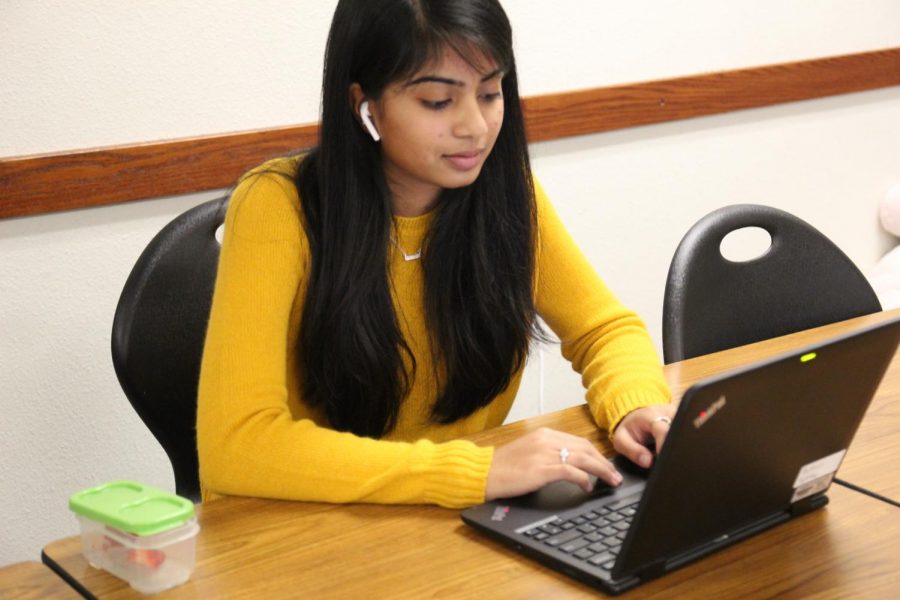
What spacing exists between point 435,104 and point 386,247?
20cm

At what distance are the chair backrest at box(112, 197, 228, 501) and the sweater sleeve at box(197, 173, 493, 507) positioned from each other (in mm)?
191

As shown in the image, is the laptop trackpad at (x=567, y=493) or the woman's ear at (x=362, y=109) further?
the woman's ear at (x=362, y=109)

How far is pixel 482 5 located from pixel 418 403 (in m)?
0.52

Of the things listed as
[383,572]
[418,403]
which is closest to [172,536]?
[383,572]

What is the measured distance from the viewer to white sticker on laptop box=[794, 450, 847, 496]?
3.72 ft

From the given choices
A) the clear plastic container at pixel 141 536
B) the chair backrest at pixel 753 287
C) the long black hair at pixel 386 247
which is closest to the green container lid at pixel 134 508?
the clear plastic container at pixel 141 536

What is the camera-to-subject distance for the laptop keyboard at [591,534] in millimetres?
1061

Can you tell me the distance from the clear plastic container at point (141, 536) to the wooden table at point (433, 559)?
0.01 m

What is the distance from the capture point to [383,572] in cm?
107

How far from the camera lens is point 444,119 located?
138 cm

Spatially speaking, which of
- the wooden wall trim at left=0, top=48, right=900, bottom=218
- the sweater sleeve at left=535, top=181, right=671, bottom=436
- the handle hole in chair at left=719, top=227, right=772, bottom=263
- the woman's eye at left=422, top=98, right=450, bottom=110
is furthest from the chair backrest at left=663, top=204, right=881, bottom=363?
the handle hole in chair at left=719, top=227, right=772, bottom=263

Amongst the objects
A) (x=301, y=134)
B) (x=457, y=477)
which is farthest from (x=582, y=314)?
(x=301, y=134)

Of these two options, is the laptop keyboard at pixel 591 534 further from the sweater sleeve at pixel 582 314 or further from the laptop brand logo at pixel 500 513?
the sweater sleeve at pixel 582 314

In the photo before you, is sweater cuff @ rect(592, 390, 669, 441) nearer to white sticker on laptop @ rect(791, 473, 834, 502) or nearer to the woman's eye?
white sticker on laptop @ rect(791, 473, 834, 502)
